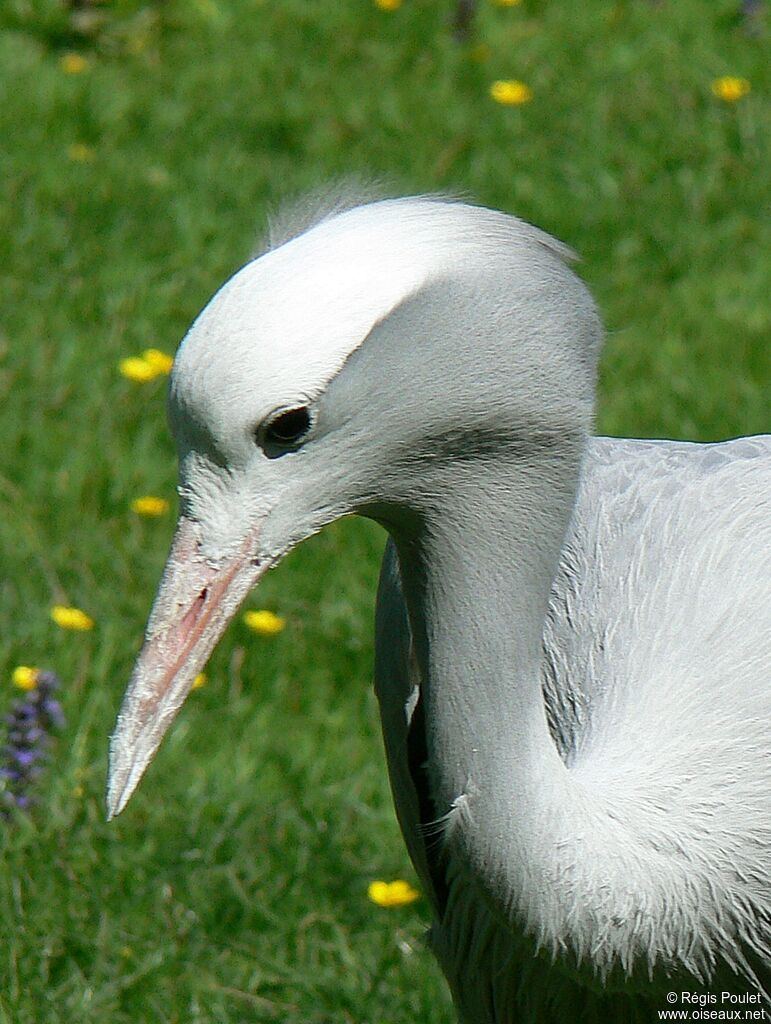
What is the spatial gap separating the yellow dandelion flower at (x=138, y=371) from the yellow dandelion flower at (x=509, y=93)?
1.99m

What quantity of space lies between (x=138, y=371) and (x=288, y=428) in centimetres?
293

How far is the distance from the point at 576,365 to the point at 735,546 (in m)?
0.57

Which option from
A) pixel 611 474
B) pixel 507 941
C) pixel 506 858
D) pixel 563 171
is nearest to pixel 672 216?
pixel 563 171

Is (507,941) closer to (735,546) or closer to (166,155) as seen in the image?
(735,546)

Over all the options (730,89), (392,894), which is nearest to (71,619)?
(392,894)

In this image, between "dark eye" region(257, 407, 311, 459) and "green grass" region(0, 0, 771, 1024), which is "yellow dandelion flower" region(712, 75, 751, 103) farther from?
"dark eye" region(257, 407, 311, 459)

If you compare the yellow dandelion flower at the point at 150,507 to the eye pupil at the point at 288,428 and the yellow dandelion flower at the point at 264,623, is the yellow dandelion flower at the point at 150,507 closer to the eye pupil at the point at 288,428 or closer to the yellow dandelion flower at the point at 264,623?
the yellow dandelion flower at the point at 264,623

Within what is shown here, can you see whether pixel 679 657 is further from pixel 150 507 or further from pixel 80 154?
pixel 80 154

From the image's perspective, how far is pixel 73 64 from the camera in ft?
20.6

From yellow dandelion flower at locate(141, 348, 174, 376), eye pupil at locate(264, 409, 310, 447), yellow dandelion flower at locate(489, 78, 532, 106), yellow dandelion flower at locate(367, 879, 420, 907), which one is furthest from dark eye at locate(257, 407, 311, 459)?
yellow dandelion flower at locate(489, 78, 532, 106)

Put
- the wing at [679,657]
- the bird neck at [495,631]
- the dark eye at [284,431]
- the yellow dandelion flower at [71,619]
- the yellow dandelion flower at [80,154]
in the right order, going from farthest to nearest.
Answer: the yellow dandelion flower at [80,154]
the yellow dandelion flower at [71,619]
the wing at [679,657]
the bird neck at [495,631]
the dark eye at [284,431]

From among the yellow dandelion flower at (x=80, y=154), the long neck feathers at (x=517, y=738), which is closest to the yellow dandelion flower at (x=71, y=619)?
the long neck feathers at (x=517, y=738)

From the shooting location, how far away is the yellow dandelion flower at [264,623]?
4074mm

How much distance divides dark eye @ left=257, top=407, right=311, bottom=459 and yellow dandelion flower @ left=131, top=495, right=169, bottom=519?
248cm
